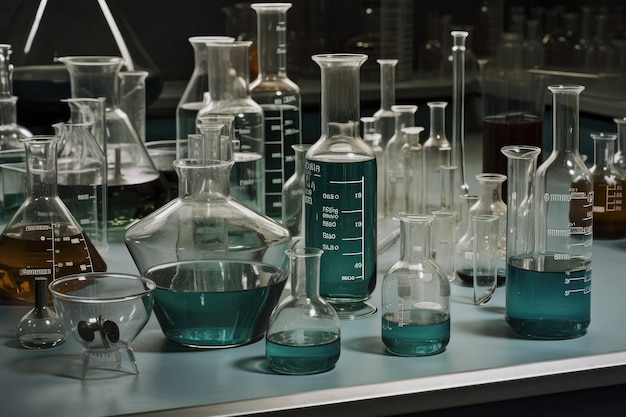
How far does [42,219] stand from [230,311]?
0.38m

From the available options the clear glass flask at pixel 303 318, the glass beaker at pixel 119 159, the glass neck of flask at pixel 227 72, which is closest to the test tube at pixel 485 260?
the clear glass flask at pixel 303 318

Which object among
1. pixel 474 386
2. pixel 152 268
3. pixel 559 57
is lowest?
pixel 474 386

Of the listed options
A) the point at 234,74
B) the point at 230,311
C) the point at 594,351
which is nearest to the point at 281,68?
the point at 234,74

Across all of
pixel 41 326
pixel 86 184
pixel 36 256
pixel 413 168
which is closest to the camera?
pixel 41 326

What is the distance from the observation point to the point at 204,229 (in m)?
1.51

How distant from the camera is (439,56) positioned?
3.20 metres

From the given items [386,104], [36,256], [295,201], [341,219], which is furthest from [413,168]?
[36,256]

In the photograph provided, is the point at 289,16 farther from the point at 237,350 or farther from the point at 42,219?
the point at 237,350

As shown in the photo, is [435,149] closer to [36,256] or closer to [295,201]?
[295,201]

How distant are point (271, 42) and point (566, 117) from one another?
640mm

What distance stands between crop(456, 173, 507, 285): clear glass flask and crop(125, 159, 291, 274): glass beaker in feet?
1.15

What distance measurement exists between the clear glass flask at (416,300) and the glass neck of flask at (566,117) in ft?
0.89

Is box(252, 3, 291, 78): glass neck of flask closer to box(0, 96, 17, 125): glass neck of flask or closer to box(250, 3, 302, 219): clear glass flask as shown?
box(250, 3, 302, 219): clear glass flask

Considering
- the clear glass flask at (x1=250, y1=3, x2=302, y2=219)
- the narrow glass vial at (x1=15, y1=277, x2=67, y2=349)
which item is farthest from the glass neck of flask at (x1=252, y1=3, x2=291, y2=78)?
the narrow glass vial at (x1=15, y1=277, x2=67, y2=349)
